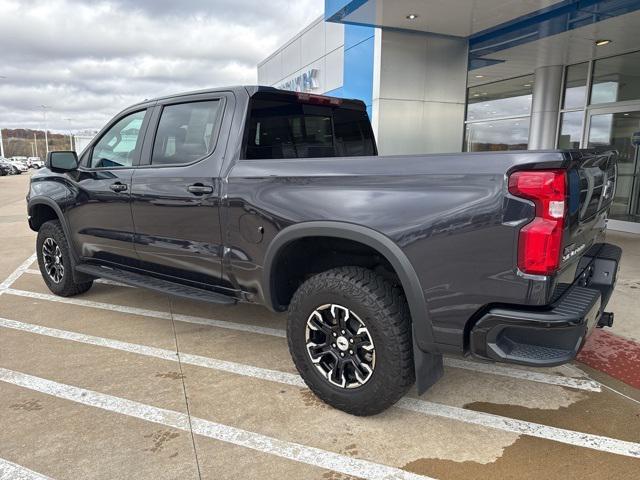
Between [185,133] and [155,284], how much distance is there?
1.20 m

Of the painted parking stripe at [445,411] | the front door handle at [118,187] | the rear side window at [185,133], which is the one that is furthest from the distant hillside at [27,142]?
the painted parking stripe at [445,411]

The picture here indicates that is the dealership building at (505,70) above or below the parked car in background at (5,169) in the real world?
above

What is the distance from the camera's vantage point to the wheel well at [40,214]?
5098 mm

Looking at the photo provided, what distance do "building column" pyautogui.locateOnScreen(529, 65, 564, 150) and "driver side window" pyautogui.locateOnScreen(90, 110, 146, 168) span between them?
29.0 ft

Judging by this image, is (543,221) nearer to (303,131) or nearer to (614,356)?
(303,131)

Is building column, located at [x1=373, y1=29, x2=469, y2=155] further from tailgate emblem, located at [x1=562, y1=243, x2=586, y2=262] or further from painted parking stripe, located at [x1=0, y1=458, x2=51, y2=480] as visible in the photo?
painted parking stripe, located at [x1=0, y1=458, x2=51, y2=480]

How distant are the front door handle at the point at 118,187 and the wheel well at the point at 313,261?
168 cm

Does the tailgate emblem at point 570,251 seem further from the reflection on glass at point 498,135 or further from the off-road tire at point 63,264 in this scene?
the reflection on glass at point 498,135

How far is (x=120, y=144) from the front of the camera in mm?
4246

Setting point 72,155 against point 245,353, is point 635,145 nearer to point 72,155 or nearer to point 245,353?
point 245,353

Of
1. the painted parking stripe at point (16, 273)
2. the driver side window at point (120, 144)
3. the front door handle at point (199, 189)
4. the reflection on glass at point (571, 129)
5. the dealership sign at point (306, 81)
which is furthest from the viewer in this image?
the dealership sign at point (306, 81)

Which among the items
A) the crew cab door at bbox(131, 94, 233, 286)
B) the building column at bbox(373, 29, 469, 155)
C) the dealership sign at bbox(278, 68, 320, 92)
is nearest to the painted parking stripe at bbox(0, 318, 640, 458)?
the crew cab door at bbox(131, 94, 233, 286)

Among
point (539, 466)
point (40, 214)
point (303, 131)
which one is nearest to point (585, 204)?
point (539, 466)

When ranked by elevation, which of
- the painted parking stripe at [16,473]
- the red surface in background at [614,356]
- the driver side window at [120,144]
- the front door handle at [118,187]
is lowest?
the painted parking stripe at [16,473]
